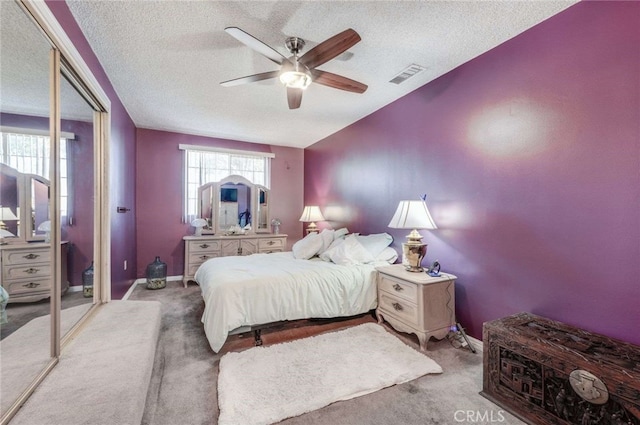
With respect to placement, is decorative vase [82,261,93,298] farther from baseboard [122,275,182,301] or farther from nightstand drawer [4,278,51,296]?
baseboard [122,275,182,301]

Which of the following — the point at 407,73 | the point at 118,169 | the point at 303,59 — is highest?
the point at 407,73

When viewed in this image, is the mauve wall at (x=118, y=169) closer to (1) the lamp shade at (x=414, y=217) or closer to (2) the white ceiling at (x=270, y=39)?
(2) the white ceiling at (x=270, y=39)

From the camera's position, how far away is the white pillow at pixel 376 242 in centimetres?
315

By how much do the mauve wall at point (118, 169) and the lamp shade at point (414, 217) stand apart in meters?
2.73

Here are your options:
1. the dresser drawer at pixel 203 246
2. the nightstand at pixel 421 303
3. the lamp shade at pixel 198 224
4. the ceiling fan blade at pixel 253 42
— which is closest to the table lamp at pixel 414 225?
the nightstand at pixel 421 303

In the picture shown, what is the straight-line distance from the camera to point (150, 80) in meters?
2.74

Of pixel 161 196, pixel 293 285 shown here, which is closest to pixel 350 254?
pixel 293 285

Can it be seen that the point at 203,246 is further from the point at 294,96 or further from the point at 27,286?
the point at 27,286

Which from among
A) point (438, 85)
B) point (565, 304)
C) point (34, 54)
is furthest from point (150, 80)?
point (565, 304)

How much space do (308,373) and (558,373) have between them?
56.3 inches

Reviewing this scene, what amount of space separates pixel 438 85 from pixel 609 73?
1.29 m

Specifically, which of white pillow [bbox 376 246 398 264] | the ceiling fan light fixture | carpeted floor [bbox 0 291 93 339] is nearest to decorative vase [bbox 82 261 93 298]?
carpeted floor [bbox 0 291 93 339]

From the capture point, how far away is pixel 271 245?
4.86 meters

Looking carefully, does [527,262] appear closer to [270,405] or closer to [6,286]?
[270,405]
